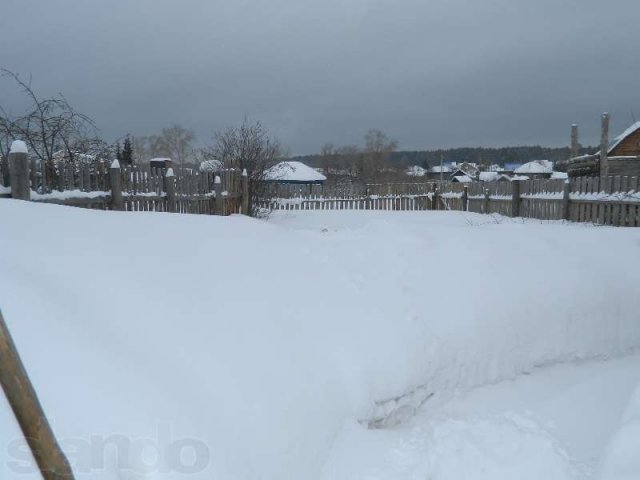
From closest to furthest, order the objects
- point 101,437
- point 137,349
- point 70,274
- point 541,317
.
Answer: point 101,437, point 137,349, point 70,274, point 541,317

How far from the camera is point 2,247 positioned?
267 cm

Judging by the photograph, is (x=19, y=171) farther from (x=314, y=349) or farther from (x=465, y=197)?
(x=465, y=197)

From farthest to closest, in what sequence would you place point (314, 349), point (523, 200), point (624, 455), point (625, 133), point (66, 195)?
point (625, 133) < point (523, 200) < point (66, 195) < point (314, 349) < point (624, 455)

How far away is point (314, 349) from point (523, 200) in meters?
12.5

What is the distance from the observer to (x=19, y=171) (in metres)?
5.10

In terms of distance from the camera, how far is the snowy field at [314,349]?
82.3 inches

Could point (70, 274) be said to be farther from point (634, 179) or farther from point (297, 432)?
point (634, 179)

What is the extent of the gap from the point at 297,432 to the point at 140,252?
1.69m

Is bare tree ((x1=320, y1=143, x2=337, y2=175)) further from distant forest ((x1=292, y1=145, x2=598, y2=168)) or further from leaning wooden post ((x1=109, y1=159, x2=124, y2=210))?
leaning wooden post ((x1=109, y1=159, x2=124, y2=210))

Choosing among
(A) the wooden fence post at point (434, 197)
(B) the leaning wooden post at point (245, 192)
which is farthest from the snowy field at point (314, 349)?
(A) the wooden fence post at point (434, 197)

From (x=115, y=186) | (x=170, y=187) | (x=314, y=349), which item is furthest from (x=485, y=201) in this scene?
(x=314, y=349)

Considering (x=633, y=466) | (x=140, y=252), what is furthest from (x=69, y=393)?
(x=633, y=466)

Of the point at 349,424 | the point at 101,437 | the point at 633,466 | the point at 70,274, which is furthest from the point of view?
the point at 349,424

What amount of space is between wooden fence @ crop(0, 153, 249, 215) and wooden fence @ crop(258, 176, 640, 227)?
4396 millimetres
